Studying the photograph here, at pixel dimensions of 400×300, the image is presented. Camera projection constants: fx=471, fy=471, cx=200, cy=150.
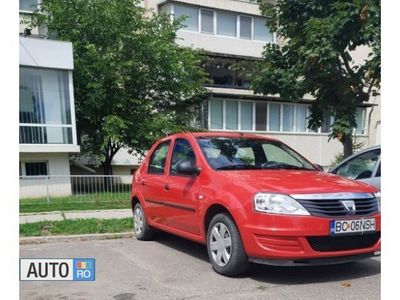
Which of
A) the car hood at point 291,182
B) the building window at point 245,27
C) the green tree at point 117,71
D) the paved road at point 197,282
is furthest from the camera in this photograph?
the building window at point 245,27

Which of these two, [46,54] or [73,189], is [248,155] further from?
[46,54]

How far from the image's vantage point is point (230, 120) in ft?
89.9

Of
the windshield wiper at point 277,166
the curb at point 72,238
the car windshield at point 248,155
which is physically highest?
the car windshield at point 248,155

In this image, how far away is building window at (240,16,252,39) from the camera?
30547mm

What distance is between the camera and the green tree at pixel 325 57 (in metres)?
8.99

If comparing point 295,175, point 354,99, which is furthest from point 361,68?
point 295,175

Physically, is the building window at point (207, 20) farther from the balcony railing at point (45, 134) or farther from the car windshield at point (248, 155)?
the car windshield at point (248, 155)

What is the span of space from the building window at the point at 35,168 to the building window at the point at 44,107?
3.29ft

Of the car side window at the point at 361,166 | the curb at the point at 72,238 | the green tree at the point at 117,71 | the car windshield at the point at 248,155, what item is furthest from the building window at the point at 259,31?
the car windshield at the point at 248,155

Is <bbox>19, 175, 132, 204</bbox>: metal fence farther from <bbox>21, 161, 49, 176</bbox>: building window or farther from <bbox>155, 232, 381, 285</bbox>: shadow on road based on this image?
<bbox>155, 232, 381, 285</bbox>: shadow on road

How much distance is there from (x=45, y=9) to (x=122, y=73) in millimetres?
4512

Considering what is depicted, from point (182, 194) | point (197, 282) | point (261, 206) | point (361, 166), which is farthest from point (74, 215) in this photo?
point (261, 206)

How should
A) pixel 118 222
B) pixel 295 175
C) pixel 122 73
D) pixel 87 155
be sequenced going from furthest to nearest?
pixel 87 155, pixel 122 73, pixel 118 222, pixel 295 175

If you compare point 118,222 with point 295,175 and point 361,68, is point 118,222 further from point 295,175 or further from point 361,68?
point 361,68
